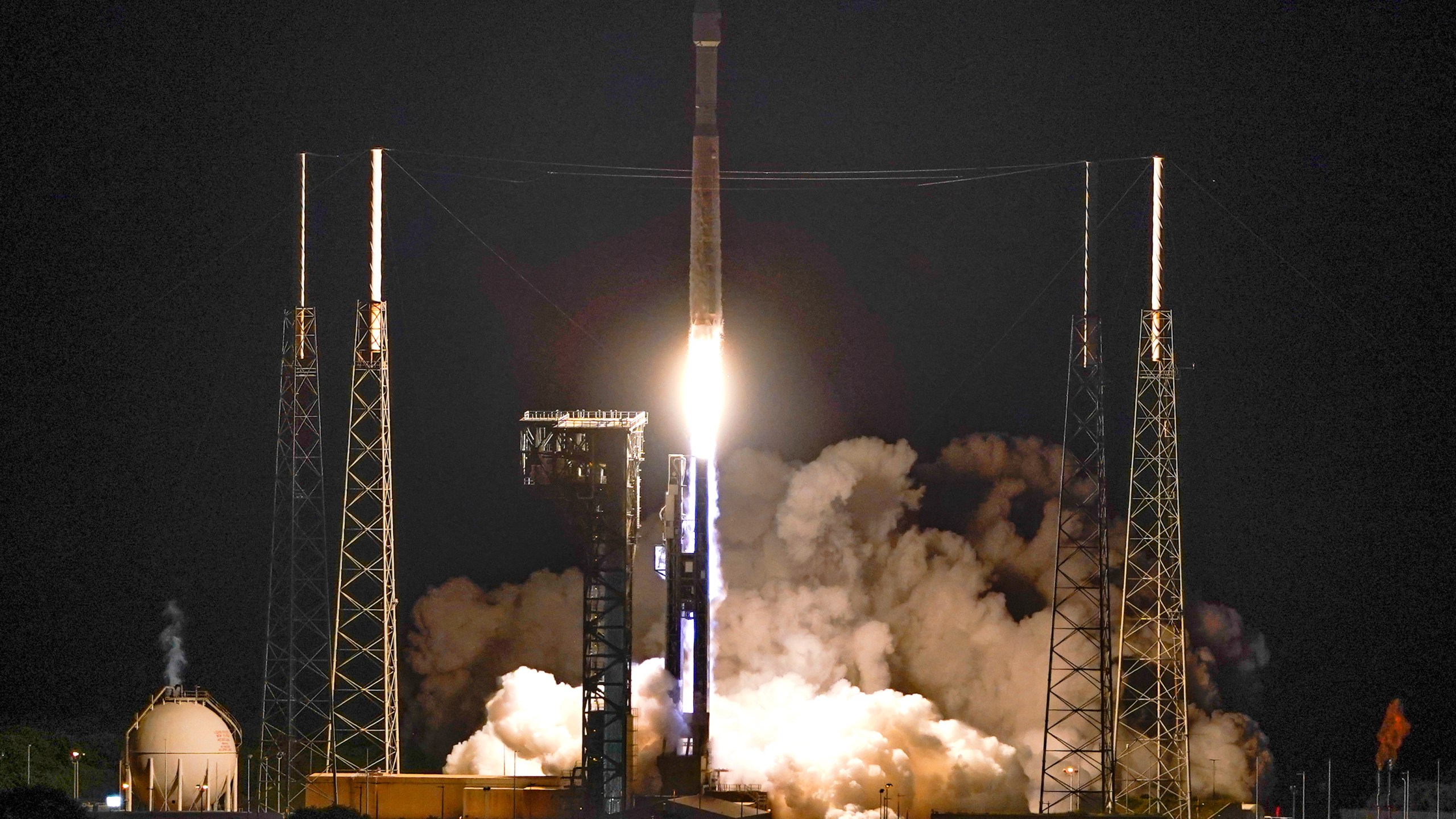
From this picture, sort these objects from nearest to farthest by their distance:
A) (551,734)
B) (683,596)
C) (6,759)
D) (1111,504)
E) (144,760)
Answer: (144,760) < (683,596) < (551,734) < (6,759) < (1111,504)

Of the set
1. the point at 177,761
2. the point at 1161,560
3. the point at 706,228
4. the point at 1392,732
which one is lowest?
the point at 1392,732

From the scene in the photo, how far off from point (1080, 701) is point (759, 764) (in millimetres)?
10950

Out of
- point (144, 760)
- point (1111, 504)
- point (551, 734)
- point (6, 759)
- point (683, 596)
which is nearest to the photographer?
point (144, 760)

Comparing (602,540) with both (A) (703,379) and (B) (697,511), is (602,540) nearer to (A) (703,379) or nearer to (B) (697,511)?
(B) (697,511)

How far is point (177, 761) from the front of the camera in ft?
134

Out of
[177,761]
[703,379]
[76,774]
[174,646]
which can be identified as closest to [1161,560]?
[703,379]

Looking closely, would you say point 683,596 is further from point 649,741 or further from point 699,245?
point 699,245

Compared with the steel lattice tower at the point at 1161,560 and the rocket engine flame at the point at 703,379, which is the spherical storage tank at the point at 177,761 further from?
the steel lattice tower at the point at 1161,560

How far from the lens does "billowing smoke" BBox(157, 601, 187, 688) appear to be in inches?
2089

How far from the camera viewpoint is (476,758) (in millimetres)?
47281

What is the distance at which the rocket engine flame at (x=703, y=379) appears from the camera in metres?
45.4

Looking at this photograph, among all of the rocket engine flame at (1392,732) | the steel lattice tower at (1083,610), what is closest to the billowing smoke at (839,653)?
the steel lattice tower at (1083,610)

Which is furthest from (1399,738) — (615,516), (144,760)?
(144,760)

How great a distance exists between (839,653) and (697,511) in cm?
921
